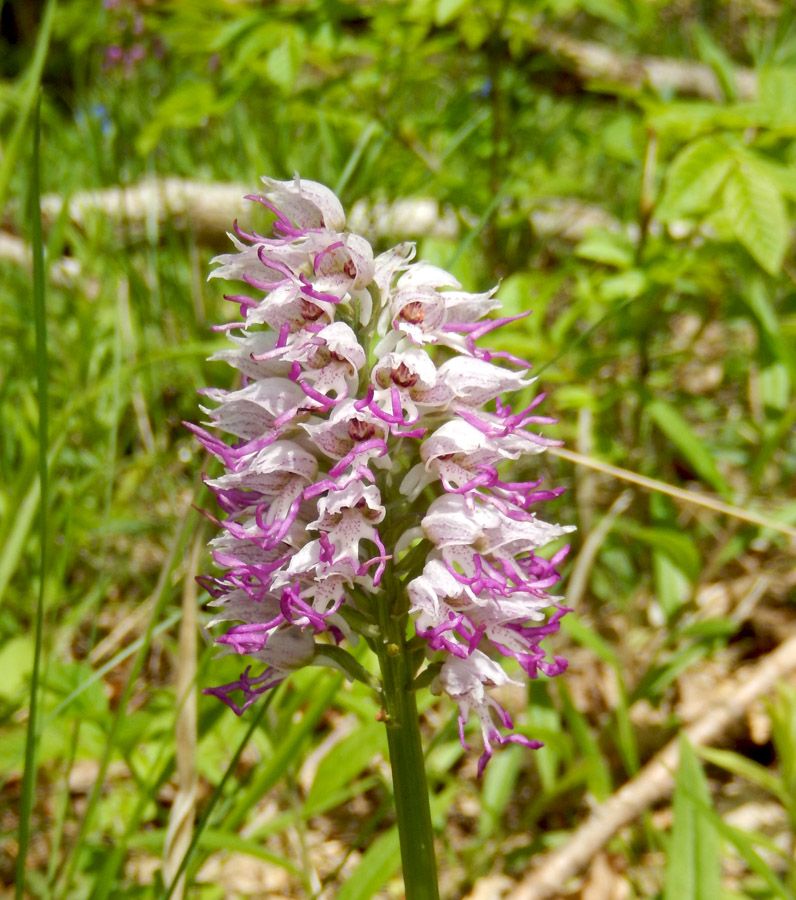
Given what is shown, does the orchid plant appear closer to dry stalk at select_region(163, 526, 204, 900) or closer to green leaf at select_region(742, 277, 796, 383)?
dry stalk at select_region(163, 526, 204, 900)

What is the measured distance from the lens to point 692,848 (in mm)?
1794

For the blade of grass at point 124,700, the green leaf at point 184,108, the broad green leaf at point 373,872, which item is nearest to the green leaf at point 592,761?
the broad green leaf at point 373,872

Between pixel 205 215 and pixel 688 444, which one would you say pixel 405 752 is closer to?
pixel 688 444

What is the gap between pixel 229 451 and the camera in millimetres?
1371

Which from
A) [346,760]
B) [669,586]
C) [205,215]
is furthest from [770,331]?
[205,215]

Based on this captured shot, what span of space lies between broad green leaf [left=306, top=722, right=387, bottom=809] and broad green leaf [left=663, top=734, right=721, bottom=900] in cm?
64

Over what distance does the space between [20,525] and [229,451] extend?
0.90 meters

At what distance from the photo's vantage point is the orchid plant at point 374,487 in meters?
1.32

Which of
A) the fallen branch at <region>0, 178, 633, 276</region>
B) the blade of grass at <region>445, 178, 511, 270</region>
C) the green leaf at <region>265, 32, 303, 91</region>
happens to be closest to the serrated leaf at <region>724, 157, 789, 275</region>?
the blade of grass at <region>445, 178, 511, 270</region>

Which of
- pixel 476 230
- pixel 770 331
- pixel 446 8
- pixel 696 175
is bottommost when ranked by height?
pixel 770 331

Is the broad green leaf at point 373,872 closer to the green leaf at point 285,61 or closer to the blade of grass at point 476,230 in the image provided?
the blade of grass at point 476,230

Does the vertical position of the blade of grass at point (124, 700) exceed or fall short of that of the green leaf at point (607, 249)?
it falls short

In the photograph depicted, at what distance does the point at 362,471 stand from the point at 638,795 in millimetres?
1599

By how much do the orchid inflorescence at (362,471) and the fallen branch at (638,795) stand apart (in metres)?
0.78
